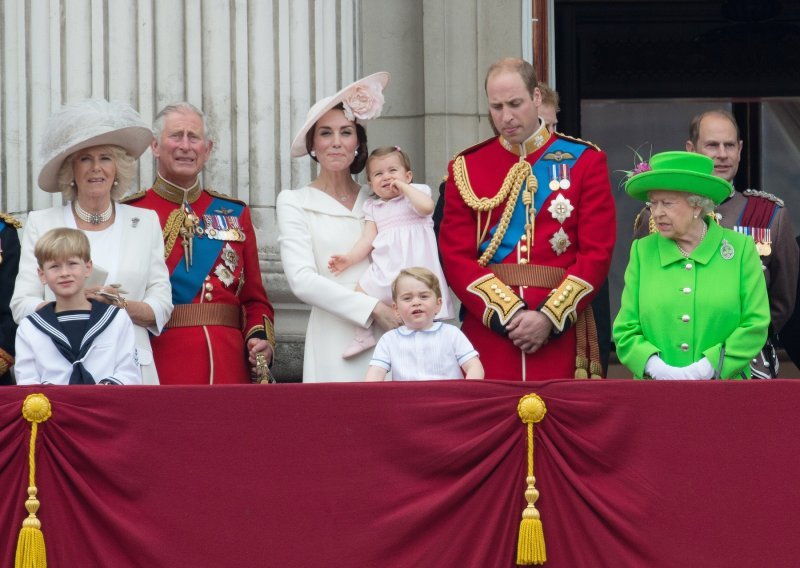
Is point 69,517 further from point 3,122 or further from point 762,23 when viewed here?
point 762,23

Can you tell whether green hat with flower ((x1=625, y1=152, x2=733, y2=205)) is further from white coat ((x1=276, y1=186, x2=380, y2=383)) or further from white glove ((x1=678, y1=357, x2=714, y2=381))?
white coat ((x1=276, y1=186, x2=380, y2=383))

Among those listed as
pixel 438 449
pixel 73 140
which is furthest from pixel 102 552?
pixel 73 140

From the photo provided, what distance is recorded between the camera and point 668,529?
20.1 ft

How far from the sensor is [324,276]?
7289mm

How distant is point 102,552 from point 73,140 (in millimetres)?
A: 1622

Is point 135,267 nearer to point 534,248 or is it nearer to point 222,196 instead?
point 222,196

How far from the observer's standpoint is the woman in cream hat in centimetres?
702

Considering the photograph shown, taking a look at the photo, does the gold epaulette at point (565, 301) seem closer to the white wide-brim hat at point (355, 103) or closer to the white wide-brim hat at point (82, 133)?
the white wide-brim hat at point (355, 103)

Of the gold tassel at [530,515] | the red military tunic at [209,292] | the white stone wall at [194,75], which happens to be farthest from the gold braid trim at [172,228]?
the gold tassel at [530,515]

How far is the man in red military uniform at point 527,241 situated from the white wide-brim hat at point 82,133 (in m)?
1.13

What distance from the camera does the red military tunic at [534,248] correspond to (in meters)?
6.99

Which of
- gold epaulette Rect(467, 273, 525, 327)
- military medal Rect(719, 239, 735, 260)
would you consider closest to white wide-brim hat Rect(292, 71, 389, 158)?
gold epaulette Rect(467, 273, 525, 327)

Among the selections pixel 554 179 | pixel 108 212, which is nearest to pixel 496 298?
pixel 554 179

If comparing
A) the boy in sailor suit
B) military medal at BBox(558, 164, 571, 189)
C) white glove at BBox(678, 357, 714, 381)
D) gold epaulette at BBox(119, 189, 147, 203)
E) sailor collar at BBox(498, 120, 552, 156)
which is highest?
sailor collar at BBox(498, 120, 552, 156)
